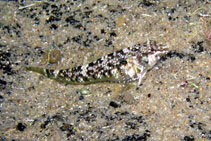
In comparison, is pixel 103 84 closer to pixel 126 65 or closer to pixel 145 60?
pixel 126 65

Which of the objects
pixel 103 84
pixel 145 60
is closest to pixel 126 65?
pixel 145 60

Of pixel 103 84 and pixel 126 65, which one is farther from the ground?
pixel 126 65

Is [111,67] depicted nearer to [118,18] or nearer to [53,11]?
[118,18]

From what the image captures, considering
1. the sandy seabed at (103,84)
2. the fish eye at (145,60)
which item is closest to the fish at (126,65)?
the fish eye at (145,60)

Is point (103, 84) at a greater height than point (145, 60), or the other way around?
point (145, 60)

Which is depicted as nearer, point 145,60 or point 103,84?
point 145,60

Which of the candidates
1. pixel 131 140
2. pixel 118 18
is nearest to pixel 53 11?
pixel 118 18

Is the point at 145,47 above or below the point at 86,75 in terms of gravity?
above

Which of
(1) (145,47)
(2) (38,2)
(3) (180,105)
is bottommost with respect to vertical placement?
(3) (180,105)

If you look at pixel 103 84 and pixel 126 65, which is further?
pixel 103 84
